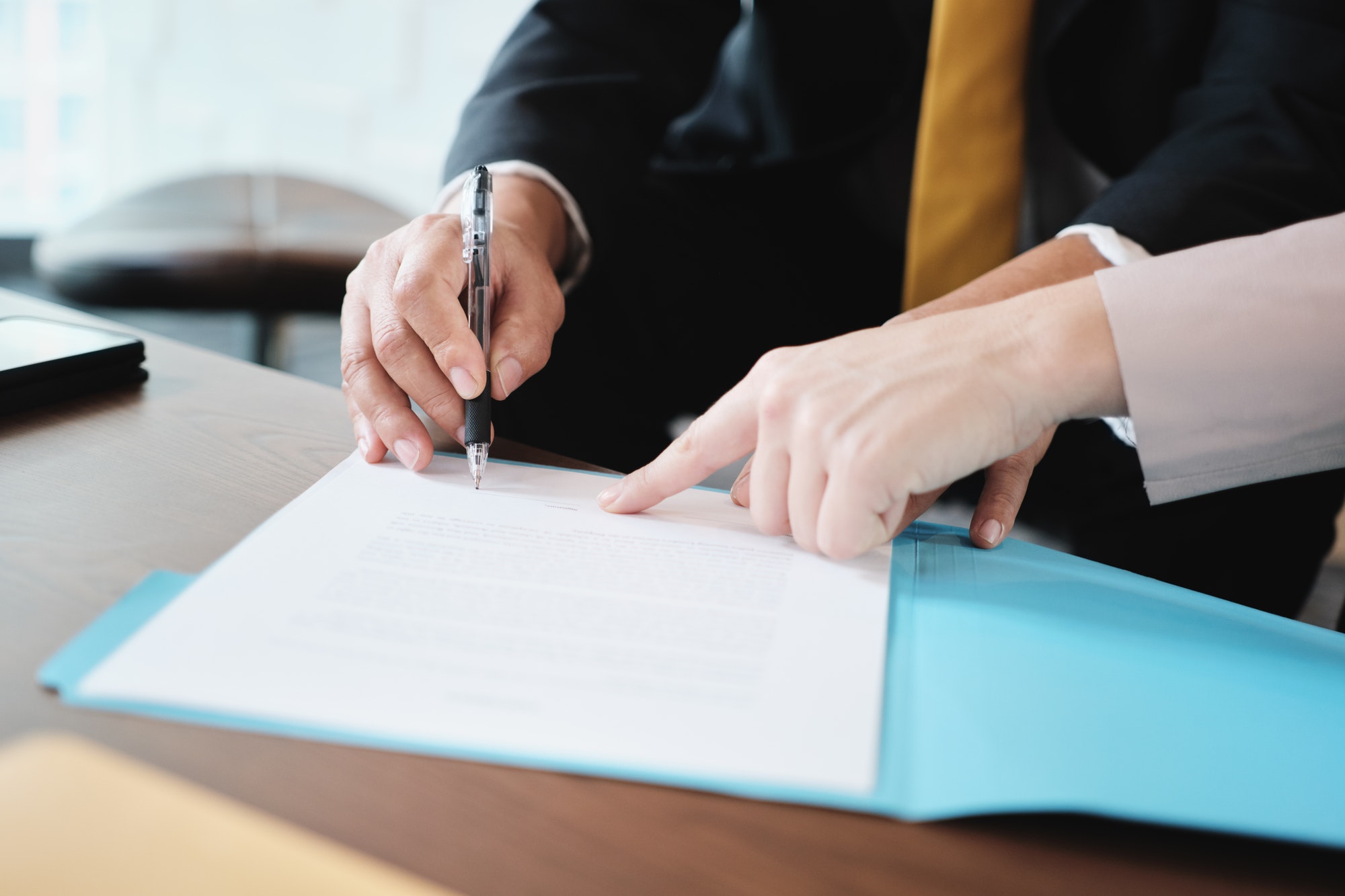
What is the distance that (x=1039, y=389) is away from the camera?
0.52 m

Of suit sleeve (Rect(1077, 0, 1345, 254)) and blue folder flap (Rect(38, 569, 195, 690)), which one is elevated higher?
suit sleeve (Rect(1077, 0, 1345, 254))

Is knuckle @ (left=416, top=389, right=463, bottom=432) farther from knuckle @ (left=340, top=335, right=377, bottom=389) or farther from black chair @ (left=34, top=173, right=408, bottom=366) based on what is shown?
black chair @ (left=34, top=173, right=408, bottom=366)

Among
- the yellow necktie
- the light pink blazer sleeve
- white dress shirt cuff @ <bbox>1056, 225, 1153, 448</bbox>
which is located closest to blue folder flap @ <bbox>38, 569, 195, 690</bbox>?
the light pink blazer sleeve

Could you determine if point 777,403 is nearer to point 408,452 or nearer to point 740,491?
point 740,491

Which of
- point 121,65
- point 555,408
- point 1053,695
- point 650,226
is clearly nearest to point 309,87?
point 121,65

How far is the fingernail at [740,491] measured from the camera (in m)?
0.62

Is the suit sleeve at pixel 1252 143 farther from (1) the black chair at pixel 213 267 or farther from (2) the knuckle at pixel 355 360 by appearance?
(1) the black chair at pixel 213 267

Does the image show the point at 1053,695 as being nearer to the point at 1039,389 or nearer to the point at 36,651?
the point at 1039,389

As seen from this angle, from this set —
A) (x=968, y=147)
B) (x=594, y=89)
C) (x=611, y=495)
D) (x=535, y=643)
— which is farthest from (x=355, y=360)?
(x=968, y=147)

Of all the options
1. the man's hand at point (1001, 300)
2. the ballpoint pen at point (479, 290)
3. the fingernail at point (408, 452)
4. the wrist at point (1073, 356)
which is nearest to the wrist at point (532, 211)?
the ballpoint pen at point (479, 290)

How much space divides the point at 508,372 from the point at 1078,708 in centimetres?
43

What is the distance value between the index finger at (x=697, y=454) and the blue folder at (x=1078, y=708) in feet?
0.41

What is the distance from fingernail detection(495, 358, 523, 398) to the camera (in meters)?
0.66

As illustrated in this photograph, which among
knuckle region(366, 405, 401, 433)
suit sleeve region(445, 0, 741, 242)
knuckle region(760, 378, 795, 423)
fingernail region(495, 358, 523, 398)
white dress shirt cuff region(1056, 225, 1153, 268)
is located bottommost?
knuckle region(366, 405, 401, 433)
